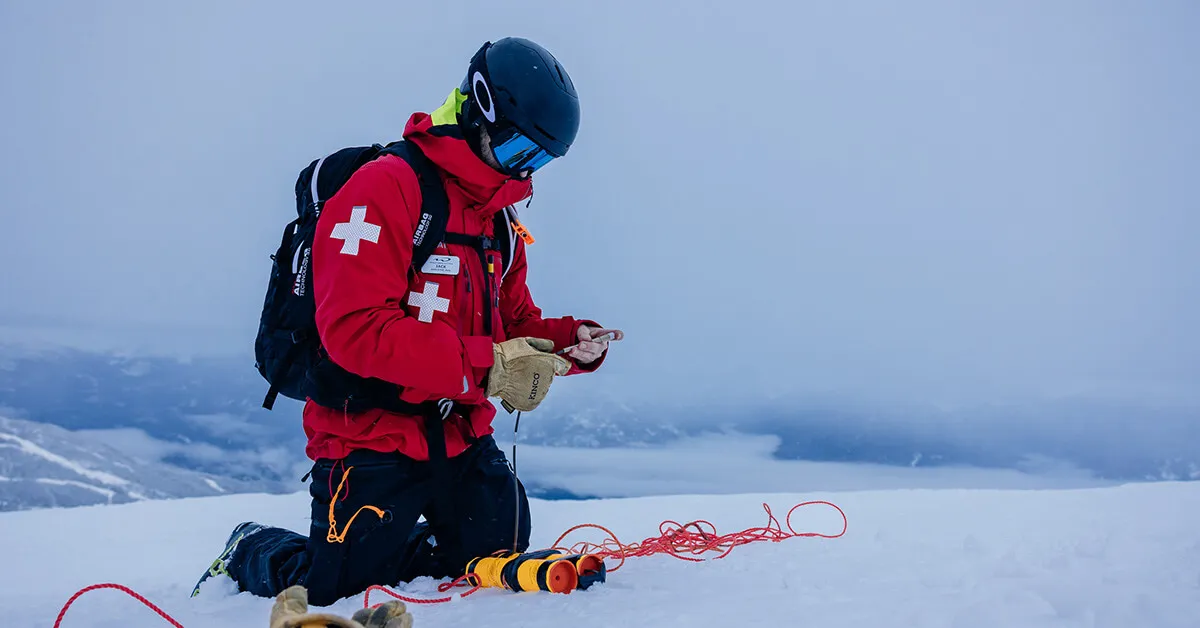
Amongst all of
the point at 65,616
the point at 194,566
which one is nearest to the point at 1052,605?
the point at 65,616

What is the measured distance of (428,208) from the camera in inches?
71.5

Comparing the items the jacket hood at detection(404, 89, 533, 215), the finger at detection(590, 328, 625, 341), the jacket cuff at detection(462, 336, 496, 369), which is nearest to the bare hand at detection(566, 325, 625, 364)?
the finger at detection(590, 328, 625, 341)

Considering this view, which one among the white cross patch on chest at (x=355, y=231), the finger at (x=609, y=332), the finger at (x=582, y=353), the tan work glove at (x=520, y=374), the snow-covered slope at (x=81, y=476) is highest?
the white cross patch on chest at (x=355, y=231)

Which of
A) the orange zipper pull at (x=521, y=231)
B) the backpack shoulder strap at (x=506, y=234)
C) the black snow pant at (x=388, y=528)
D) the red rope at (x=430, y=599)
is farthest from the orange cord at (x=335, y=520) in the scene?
the orange zipper pull at (x=521, y=231)

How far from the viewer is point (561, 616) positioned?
1455 millimetres

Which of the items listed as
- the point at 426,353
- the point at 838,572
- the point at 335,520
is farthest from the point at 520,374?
the point at 838,572

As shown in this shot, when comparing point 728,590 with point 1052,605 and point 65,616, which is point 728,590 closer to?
point 1052,605

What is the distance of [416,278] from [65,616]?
3.00 ft

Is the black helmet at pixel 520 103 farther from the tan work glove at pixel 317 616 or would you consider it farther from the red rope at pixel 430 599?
the tan work glove at pixel 317 616

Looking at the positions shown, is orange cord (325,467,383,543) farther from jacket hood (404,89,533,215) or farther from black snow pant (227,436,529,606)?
jacket hood (404,89,533,215)

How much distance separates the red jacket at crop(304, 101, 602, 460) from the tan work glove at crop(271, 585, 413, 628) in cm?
60

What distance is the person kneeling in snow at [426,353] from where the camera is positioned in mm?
1688

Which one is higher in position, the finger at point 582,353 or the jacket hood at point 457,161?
the jacket hood at point 457,161

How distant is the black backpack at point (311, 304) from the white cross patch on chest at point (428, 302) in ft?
0.21
